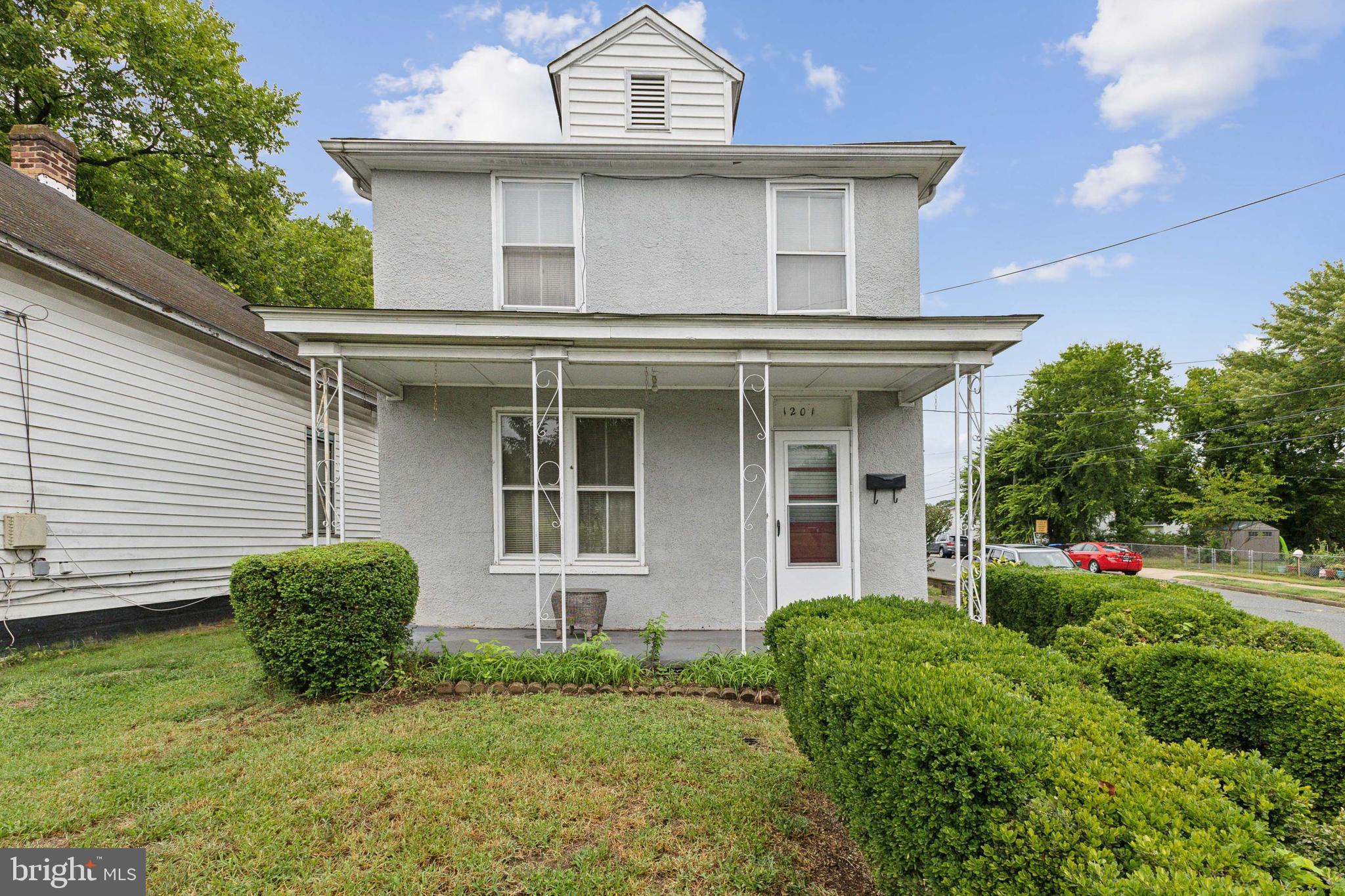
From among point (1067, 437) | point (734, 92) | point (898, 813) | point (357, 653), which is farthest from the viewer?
point (1067, 437)

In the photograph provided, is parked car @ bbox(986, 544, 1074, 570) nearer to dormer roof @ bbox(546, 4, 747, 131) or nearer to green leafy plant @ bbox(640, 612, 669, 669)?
green leafy plant @ bbox(640, 612, 669, 669)

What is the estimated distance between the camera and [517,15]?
10.4 meters

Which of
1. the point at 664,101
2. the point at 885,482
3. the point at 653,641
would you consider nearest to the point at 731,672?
the point at 653,641

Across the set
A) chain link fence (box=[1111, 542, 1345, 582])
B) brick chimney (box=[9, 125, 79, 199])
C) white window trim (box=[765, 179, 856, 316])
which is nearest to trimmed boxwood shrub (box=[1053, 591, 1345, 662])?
white window trim (box=[765, 179, 856, 316])

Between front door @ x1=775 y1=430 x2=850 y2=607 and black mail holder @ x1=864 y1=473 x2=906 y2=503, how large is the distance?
0.81ft

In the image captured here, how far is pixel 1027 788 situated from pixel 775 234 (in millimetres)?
6530

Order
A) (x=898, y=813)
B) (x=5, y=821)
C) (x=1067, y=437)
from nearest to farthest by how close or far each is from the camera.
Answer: (x=898, y=813)
(x=5, y=821)
(x=1067, y=437)

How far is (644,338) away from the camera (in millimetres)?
5434

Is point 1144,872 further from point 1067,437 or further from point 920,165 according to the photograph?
point 1067,437

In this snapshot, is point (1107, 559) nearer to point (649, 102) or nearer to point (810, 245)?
point (810, 245)

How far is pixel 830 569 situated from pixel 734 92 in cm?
675

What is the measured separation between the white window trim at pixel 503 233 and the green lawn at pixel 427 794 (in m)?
4.42

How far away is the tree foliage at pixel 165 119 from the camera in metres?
11.7

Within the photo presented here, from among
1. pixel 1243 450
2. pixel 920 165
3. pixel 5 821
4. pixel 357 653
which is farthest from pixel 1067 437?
pixel 5 821
